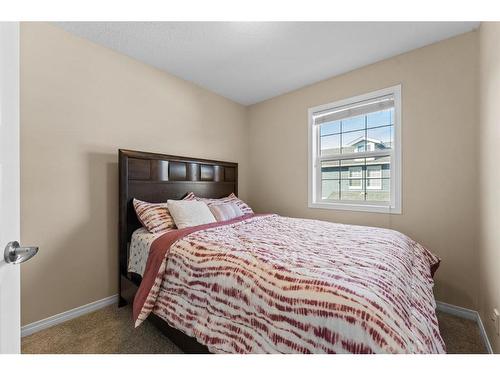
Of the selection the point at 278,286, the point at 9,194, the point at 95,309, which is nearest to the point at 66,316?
the point at 95,309

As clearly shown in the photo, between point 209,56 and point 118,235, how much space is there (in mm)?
2045

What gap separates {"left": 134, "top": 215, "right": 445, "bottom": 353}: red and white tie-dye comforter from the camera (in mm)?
856

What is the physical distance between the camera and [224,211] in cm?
245

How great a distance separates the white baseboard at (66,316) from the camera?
167cm

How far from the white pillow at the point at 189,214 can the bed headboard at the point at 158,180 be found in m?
0.32

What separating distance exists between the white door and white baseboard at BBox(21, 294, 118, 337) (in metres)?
1.40

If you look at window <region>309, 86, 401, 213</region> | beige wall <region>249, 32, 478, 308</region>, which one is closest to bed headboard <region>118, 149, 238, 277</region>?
window <region>309, 86, 401, 213</region>

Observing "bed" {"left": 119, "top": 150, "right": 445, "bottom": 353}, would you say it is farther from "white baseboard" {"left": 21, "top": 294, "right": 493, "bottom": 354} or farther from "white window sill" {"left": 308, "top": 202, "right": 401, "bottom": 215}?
"white window sill" {"left": 308, "top": 202, "right": 401, "bottom": 215}

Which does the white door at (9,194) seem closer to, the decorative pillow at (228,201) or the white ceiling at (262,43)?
the white ceiling at (262,43)

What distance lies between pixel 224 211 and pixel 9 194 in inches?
72.3

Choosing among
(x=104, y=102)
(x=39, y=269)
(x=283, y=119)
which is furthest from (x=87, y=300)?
(x=283, y=119)

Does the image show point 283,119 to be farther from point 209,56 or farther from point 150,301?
point 150,301

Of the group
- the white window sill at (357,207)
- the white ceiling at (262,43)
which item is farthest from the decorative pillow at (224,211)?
the white ceiling at (262,43)
